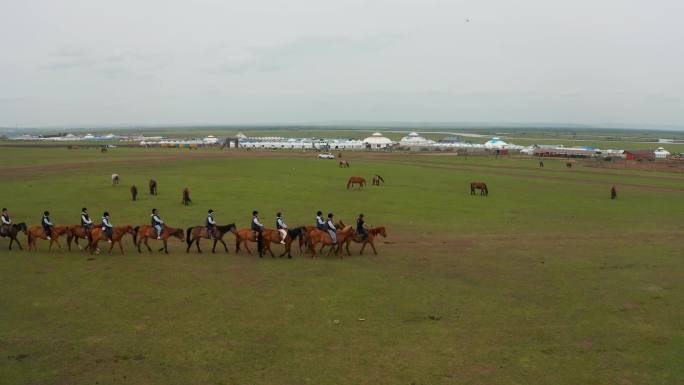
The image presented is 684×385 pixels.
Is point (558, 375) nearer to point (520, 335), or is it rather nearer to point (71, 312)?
point (520, 335)

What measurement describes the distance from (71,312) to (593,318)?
12.4 metres

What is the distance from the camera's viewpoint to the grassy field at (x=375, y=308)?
32.9 feet

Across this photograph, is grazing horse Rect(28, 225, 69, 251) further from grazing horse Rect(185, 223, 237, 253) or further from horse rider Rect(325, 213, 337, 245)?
horse rider Rect(325, 213, 337, 245)

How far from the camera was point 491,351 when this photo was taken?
35.7 feet

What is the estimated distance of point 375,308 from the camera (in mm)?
13383

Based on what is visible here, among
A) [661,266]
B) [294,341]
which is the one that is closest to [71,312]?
[294,341]

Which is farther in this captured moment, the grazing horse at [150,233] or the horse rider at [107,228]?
the grazing horse at [150,233]

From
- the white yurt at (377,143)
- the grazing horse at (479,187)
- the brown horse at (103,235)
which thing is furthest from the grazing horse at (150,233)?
the white yurt at (377,143)

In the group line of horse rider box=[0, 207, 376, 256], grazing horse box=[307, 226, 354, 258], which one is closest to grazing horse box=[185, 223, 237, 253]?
line of horse rider box=[0, 207, 376, 256]

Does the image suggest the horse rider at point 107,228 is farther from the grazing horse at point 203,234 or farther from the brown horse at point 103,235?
the grazing horse at point 203,234

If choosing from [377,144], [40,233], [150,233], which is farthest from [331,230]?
[377,144]

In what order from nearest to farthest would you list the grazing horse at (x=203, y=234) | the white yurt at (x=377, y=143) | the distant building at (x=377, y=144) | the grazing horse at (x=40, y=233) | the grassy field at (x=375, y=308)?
the grassy field at (x=375, y=308) → the grazing horse at (x=40, y=233) → the grazing horse at (x=203, y=234) → the distant building at (x=377, y=144) → the white yurt at (x=377, y=143)

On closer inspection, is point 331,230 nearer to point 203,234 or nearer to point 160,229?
point 203,234

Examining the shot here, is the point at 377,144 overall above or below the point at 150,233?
above
